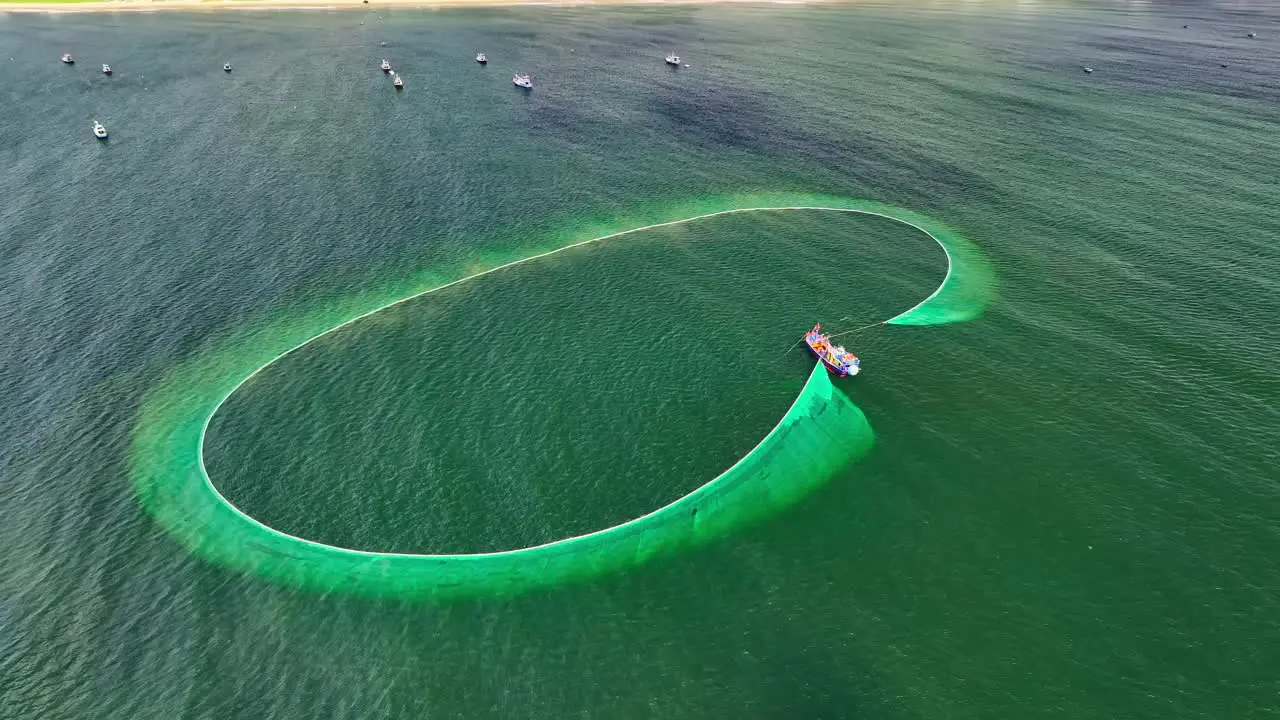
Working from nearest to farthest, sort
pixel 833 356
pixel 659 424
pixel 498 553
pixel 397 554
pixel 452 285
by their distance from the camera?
pixel 397 554
pixel 498 553
pixel 659 424
pixel 833 356
pixel 452 285

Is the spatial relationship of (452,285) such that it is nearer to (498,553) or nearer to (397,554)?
(397,554)

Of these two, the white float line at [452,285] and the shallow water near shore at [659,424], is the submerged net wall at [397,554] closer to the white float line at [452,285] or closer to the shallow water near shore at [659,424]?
the white float line at [452,285]

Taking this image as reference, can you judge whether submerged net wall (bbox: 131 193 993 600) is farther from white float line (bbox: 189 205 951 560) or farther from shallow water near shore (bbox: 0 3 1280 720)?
shallow water near shore (bbox: 0 3 1280 720)

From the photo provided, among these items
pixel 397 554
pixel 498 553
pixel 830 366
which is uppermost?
pixel 830 366

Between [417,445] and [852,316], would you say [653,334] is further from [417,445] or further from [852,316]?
[417,445]

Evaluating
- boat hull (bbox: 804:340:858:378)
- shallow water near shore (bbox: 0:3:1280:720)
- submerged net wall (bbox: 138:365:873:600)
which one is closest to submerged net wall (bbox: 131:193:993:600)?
submerged net wall (bbox: 138:365:873:600)

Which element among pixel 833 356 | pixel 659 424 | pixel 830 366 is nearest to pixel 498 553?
pixel 659 424
